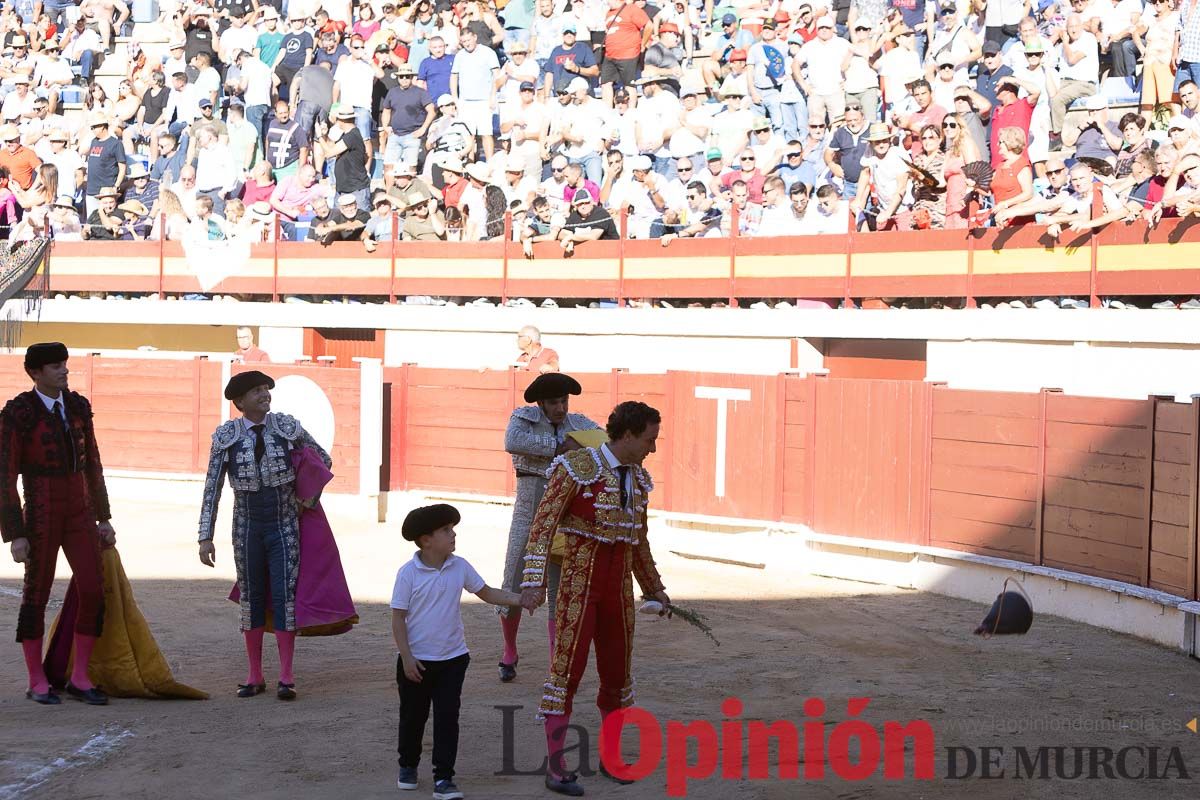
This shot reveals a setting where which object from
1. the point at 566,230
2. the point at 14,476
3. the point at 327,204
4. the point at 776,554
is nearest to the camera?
the point at 14,476

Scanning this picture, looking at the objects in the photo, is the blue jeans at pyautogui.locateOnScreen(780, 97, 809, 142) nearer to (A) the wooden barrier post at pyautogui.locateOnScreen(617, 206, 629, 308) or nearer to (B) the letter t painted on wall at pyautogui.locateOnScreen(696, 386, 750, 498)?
(A) the wooden barrier post at pyautogui.locateOnScreen(617, 206, 629, 308)

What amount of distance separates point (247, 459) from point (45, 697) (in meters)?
1.28

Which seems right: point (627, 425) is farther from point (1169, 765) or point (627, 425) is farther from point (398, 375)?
point (398, 375)

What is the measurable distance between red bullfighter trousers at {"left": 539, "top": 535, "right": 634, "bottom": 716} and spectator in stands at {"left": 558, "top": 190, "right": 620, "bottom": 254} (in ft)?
33.7

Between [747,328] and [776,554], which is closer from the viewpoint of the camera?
[776,554]

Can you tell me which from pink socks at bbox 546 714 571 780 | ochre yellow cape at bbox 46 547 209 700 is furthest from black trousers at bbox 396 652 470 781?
ochre yellow cape at bbox 46 547 209 700

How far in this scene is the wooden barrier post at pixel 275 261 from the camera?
18.0 meters

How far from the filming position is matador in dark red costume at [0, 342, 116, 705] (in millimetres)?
7016

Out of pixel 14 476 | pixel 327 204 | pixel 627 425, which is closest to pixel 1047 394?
pixel 627 425

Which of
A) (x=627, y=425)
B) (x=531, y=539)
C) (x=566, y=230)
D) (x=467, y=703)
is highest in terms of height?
(x=566, y=230)

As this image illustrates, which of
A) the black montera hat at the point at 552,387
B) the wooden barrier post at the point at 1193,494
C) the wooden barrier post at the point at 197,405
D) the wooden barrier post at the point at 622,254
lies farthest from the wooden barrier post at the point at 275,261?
the wooden barrier post at the point at 1193,494

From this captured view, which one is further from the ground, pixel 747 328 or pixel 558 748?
pixel 747 328

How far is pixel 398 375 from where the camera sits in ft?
48.1

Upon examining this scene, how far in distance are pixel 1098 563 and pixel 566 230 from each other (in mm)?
7592
